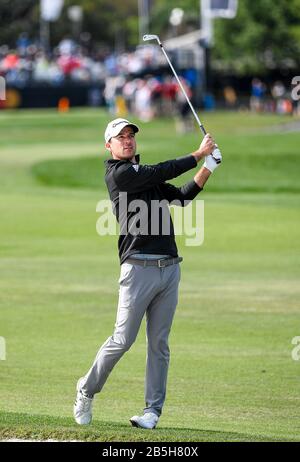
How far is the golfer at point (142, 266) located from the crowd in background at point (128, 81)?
42.2 m

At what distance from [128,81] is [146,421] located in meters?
59.5

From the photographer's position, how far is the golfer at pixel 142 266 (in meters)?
8.91

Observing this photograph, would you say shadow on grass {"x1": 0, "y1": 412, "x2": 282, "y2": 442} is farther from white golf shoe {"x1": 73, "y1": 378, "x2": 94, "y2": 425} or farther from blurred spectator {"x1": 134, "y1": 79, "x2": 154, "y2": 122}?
blurred spectator {"x1": 134, "y1": 79, "x2": 154, "y2": 122}

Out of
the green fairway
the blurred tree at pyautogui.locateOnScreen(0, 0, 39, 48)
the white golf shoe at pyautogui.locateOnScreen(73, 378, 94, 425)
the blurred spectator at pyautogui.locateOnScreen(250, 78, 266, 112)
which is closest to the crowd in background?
the blurred spectator at pyautogui.locateOnScreen(250, 78, 266, 112)

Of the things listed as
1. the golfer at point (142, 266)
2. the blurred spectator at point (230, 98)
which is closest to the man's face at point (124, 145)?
the golfer at point (142, 266)

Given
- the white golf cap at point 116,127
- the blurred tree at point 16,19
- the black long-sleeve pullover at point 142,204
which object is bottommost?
the black long-sleeve pullover at point 142,204

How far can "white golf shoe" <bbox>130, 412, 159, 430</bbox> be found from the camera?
8.86 meters

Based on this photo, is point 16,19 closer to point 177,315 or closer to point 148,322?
point 177,315

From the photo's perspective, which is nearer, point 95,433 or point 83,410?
point 95,433

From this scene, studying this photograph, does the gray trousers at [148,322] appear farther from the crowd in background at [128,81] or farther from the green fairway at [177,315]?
the crowd in background at [128,81]

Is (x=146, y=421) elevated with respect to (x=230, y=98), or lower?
lower


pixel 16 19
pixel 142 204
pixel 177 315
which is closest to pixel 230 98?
pixel 16 19

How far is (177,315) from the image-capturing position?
579 inches

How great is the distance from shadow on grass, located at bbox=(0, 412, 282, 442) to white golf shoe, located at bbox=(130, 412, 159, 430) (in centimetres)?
10
